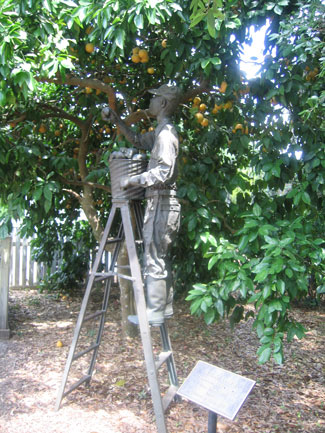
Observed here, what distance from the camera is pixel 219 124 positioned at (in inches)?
172

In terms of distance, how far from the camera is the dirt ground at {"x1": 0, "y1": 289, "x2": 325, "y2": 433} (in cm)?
311

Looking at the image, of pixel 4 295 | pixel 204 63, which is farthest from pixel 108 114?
pixel 4 295

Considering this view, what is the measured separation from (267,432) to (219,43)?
3.08m

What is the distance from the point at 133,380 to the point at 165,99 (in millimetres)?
2509

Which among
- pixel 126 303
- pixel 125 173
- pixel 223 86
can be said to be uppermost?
pixel 223 86

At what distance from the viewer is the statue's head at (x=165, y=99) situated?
10.6 ft

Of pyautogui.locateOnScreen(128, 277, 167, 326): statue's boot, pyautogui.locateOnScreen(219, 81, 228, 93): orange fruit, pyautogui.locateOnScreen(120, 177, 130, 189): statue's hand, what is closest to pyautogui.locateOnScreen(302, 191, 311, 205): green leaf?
pyautogui.locateOnScreen(219, 81, 228, 93): orange fruit

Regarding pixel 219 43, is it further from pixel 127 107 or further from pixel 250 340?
pixel 250 340

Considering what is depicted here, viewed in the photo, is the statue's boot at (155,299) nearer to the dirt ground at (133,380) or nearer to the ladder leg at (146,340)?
the ladder leg at (146,340)

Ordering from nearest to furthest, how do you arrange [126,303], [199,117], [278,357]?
[278,357] → [199,117] → [126,303]

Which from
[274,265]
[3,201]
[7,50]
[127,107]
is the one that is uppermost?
[127,107]

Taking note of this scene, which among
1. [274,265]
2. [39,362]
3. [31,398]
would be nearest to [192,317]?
[39,362]

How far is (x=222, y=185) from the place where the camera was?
409 centimetres

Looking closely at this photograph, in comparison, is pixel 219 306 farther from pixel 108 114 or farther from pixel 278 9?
pixel 278 9
